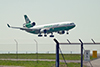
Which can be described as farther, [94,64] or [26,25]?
[26,25]

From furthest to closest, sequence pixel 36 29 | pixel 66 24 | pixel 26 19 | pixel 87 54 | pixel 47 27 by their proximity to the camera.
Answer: pixel 26 19 < pixel 36 29 < pixel 47 27 < pixel 66 24 < pixel 87 54

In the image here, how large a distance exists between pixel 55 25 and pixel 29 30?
20.0 meters

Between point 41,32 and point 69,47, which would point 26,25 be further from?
point 69,47

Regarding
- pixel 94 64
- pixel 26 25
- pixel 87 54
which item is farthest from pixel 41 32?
pixel 87 54

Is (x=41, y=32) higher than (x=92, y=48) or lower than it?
lower

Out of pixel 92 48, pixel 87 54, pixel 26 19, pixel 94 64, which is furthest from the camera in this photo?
pixel 26 19

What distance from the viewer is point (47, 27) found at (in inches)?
3809

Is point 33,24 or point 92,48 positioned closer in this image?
point 92,48

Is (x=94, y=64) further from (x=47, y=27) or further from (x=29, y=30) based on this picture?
(x=29, y=30)

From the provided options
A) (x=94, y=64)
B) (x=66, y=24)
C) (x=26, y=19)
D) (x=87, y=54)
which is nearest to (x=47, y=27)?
(x=66, y=24)

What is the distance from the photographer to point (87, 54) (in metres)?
19.1

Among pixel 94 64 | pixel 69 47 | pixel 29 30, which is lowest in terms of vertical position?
pixel 29 30

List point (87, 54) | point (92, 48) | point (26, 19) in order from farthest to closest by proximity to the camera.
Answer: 1. point (26, 19)
2. point (92, 48)
3. point (87, 54)

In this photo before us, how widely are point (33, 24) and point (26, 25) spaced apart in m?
5.04
